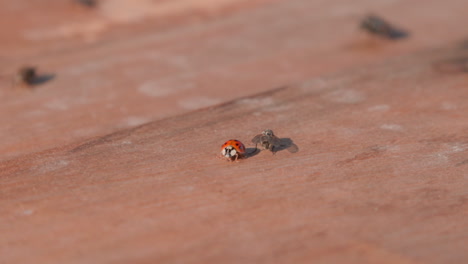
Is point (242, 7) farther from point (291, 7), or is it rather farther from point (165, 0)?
point (165, 0)

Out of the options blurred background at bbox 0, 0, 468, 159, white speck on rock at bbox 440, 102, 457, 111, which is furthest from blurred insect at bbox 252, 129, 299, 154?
white speck on rock at bbox 440, 102, 457, 111

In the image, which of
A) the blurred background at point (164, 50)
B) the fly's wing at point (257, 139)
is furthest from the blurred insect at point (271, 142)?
the blurred background at point (164, 50)

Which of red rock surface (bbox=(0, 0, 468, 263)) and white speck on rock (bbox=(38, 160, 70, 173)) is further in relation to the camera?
white speck on rock (bbox=(38, 160, 70, 173))

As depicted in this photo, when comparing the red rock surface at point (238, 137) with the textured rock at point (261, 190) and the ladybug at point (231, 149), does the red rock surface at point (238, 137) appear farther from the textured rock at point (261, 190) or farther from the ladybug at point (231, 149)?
the ladybug at point (231, 149)

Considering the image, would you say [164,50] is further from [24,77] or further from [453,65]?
[453,65]

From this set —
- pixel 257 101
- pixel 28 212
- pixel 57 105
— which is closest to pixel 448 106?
pixel 257 101

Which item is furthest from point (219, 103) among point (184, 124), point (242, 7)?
point (242, 7)

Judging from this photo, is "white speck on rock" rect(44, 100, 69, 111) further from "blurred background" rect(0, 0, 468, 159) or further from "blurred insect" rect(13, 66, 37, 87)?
"blurred insect" rect(13, 66, 37, 87)
